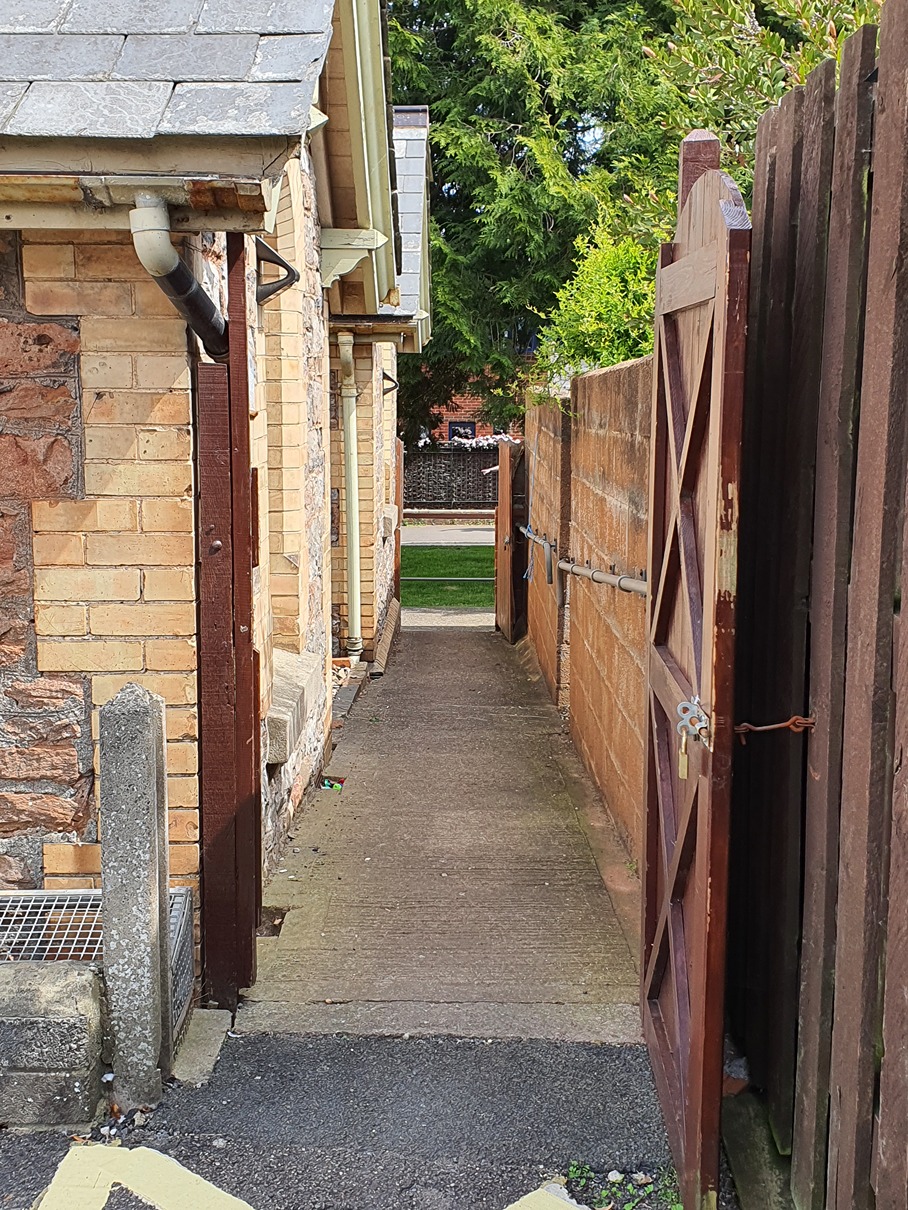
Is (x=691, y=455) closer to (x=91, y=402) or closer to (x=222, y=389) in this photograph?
(x=222, y=389)

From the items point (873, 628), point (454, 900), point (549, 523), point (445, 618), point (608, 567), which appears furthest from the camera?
point (445, 618)

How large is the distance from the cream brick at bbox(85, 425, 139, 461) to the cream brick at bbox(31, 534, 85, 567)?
315 mm

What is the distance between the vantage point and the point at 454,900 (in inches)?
225

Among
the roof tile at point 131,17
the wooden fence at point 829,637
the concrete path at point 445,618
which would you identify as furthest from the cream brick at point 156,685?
the concrete path at point 445,618

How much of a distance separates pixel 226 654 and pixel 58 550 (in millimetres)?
691

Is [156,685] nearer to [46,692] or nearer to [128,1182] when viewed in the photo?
[46,692]

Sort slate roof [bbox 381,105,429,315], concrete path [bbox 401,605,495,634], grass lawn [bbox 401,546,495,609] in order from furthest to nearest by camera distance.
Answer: grass lawn [bbox 401,546,495,609] < concrete path [bbox 401,605,495,634] < slate roof [bbox 381,105,429,315]

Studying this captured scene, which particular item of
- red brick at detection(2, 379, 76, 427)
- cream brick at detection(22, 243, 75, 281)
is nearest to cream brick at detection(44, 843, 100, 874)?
red brick at detection(2, 379, 76, 427)

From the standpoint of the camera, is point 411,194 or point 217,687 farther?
point 411,194

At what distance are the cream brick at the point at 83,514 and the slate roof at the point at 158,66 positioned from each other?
1.27 metres

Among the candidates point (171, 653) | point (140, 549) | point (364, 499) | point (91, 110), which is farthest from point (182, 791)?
point (364, 499)

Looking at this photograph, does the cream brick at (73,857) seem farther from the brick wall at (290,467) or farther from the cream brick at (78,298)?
the cream brick at (78,298)

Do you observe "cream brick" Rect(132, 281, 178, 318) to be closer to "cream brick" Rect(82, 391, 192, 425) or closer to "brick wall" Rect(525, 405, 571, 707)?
"cream brick" Rect(82, 391, 192, 425)

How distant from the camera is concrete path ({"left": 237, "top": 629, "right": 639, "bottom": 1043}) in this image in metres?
4.59
